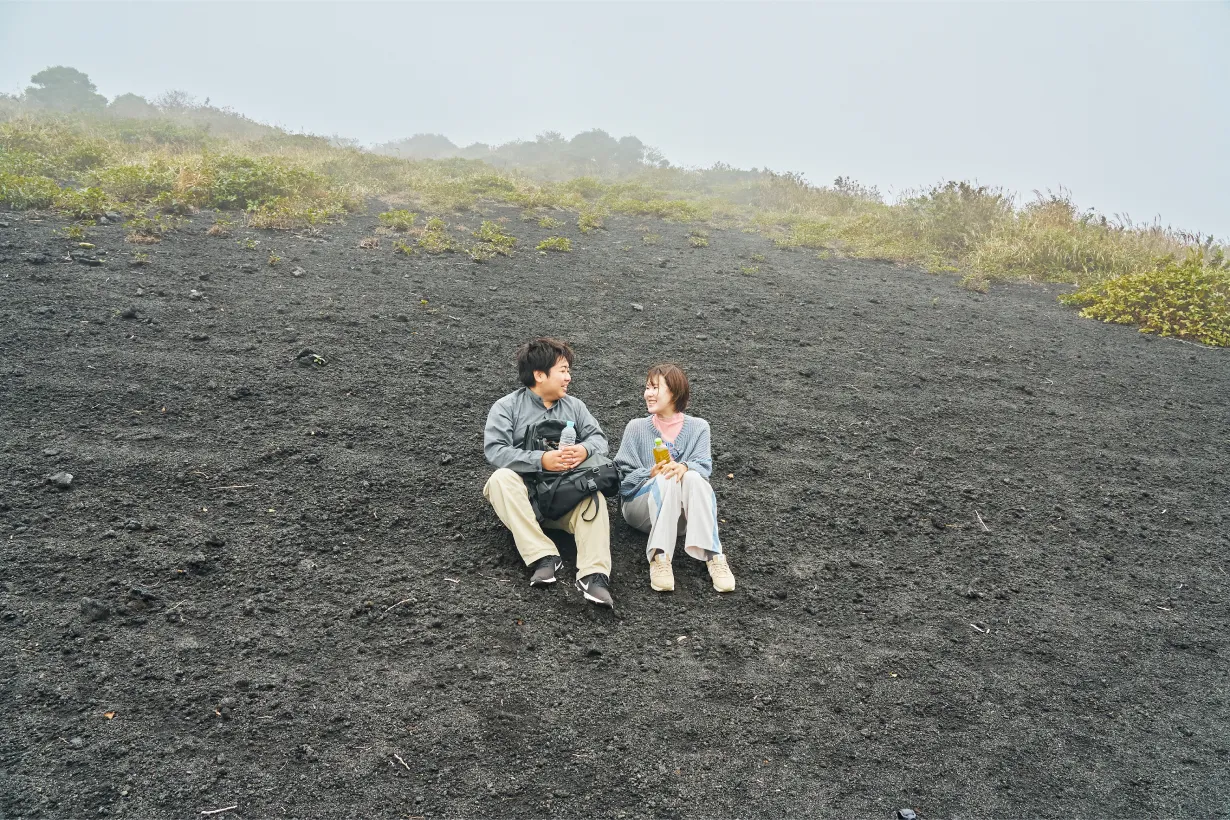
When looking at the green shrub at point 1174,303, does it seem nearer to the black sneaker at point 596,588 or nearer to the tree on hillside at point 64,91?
the black sneaker at point 596,588

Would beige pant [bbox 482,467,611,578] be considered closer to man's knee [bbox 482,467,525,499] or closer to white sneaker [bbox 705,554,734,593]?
man's knee [bbox 482,467,525,499]

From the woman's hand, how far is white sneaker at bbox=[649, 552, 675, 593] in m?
0.43

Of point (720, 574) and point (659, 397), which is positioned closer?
point (720, 574)

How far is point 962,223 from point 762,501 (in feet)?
35.6

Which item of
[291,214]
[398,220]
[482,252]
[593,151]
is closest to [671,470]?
[482,252]

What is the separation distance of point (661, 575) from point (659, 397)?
1020 mm

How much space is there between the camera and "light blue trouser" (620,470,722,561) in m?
3.93

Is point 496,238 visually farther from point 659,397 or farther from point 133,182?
point 659,397

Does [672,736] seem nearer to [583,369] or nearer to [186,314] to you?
[583,369]

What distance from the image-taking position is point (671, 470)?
399 cm

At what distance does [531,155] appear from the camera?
107 feet

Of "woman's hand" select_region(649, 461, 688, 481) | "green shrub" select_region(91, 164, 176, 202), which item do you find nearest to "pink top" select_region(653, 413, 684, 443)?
"woman's hand" select_region(649, 461, 688, 481)

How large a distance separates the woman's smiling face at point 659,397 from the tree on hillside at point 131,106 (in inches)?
1115

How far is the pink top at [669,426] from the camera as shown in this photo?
4.26m
